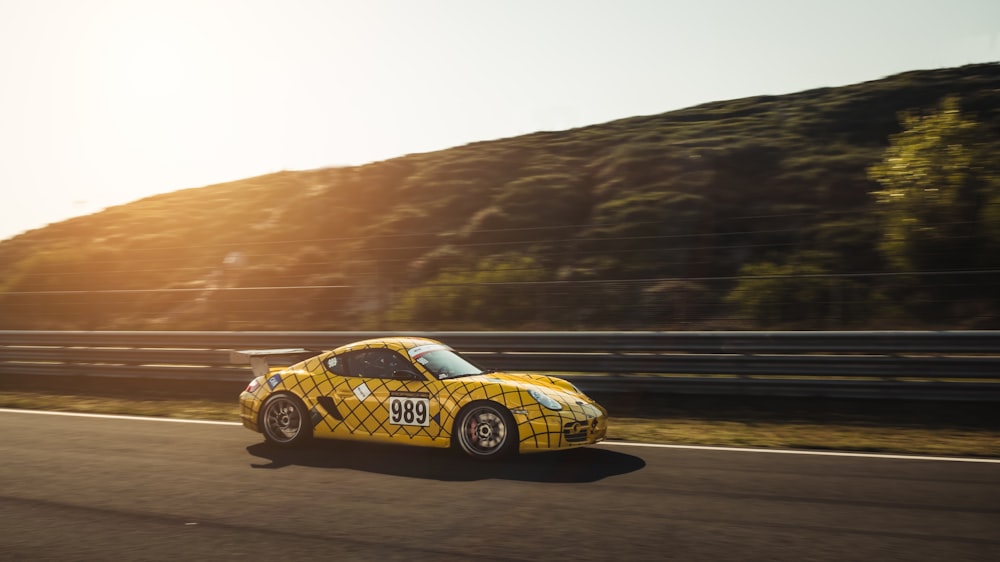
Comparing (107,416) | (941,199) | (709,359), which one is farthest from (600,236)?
(107,416)

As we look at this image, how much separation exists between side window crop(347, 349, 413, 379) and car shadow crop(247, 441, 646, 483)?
0.83 m

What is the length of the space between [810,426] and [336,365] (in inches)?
223

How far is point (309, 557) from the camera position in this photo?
5164mm

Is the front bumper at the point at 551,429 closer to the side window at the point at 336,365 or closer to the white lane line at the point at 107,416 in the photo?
the side window at the point at 336,365

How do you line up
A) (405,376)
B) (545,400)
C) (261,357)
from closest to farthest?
1. (545,400)
2. (405,376)
3. (261,357)

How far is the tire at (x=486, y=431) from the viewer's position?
8.01 m

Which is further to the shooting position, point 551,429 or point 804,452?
point 804,452

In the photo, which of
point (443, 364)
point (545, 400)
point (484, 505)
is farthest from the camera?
point (443, 364)

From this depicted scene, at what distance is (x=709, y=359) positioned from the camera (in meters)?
11.3

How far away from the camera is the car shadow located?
296 inches

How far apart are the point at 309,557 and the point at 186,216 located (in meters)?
33.5

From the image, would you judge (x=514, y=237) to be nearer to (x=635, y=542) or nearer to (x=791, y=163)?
(x=791, y=163)

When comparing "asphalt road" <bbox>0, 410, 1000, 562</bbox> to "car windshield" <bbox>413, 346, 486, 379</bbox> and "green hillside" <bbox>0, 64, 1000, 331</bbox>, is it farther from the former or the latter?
"green hillside" <bbox>0, 64, 1000, 331</bbox>

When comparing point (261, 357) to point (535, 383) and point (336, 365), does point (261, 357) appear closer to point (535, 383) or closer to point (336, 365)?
point (336, 365)
